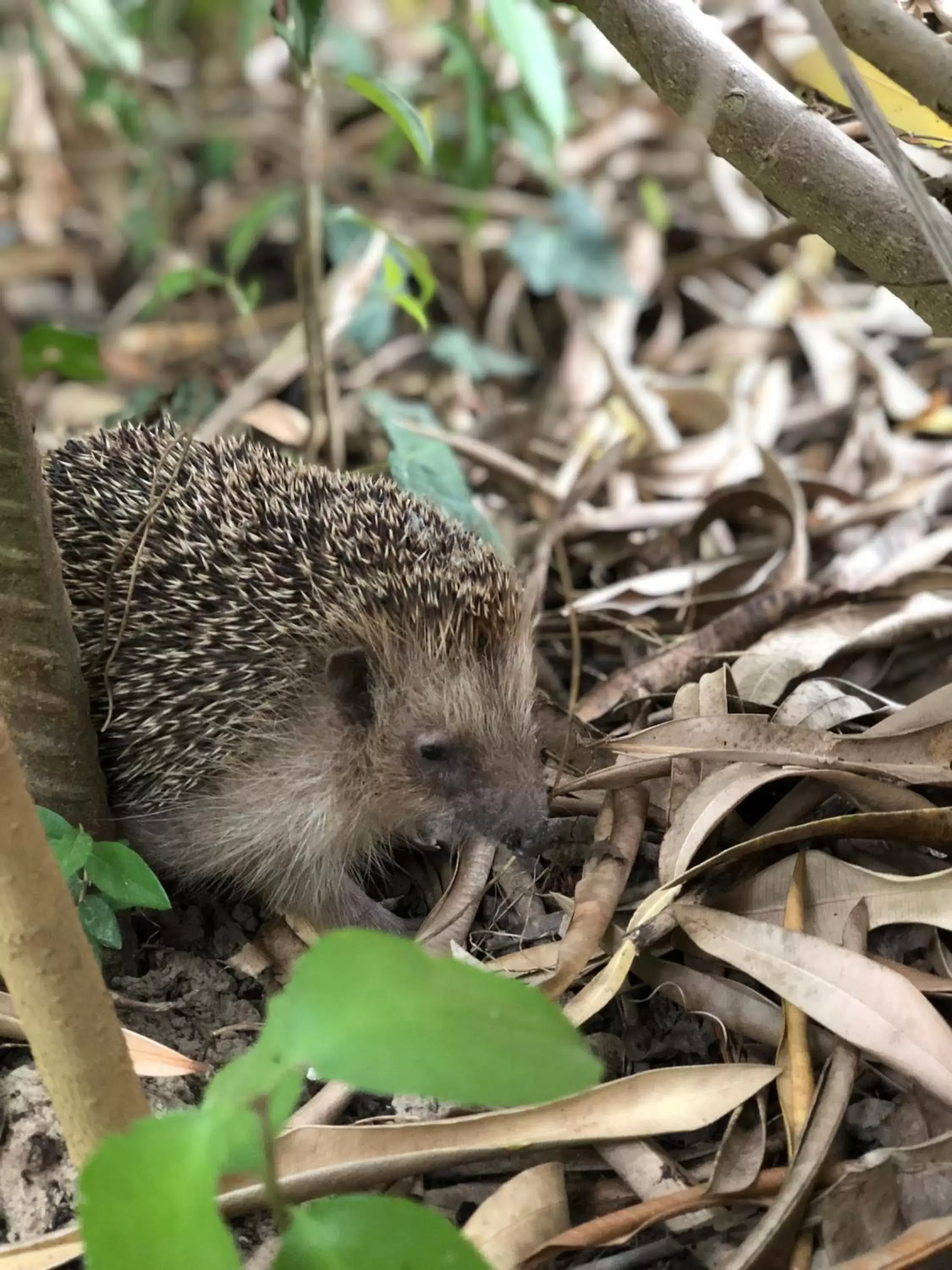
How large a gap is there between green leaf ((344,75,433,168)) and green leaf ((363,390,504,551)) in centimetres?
80

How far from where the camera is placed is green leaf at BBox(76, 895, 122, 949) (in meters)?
2.20

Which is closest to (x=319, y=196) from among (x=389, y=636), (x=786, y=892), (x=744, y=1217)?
(x=389, y=636)

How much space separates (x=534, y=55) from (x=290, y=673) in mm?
1926

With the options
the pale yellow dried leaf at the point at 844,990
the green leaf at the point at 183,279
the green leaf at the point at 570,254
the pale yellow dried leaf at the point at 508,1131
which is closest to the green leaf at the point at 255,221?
the green leaf at the point at 183,279

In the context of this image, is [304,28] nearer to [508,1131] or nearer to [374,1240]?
[508,1131]

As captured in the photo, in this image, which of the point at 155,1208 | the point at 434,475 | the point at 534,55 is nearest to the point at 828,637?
the point at 434,475

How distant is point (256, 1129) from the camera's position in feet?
4.28

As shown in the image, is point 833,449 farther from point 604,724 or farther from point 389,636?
point 389,636

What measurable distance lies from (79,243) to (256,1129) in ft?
19.1

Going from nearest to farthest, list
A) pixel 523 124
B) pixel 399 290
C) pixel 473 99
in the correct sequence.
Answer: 1. pixel 399 290
2. pixel 473 99
3. pixel 523 124

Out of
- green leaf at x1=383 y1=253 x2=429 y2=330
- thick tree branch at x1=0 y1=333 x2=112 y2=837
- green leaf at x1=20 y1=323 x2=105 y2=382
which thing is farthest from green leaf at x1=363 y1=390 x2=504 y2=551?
thick tree branch at x1=0 y1=333 x2=112 y2=837

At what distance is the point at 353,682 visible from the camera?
280 cm

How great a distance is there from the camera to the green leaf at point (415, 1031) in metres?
1.22

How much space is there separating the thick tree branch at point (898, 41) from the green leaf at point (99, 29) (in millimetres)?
3071
